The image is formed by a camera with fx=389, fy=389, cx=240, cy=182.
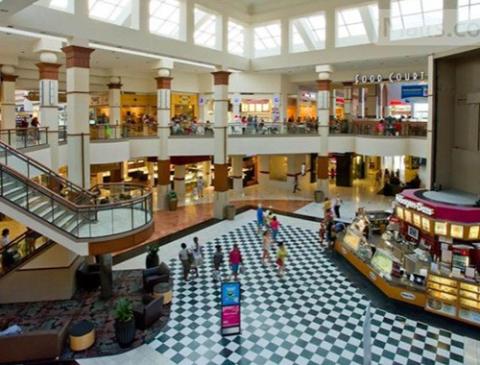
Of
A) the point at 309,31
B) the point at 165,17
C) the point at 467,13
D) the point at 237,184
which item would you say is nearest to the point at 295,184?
the point at 237,184

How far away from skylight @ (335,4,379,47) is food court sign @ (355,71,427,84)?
9.46 feet

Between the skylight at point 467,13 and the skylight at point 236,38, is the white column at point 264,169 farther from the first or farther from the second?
the skylight at point 467,13

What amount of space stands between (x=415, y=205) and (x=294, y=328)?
256 inches

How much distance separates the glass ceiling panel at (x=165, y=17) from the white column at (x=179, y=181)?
9.79m

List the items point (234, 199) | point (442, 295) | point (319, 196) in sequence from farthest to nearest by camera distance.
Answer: point (234, 199)
point (319, 196)
point (442, 295)

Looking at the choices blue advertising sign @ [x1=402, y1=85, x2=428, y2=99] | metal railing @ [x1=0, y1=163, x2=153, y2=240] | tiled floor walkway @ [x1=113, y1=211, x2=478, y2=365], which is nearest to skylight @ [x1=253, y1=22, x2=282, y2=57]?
blue advertising sign @ [x1=402, y1=85, x2=428, y2=99]

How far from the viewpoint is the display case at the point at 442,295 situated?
1032cm

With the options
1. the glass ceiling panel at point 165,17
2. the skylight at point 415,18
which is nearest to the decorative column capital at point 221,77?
the glass ceiling panel at point 165,17

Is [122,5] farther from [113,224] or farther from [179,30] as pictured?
[113,224]

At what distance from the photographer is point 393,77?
896 inches

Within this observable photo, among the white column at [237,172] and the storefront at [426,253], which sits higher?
the white column at [237,172]

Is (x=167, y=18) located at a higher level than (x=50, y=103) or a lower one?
higher

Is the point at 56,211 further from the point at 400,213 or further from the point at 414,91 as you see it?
the point at 414,91

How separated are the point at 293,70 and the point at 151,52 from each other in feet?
34.5
